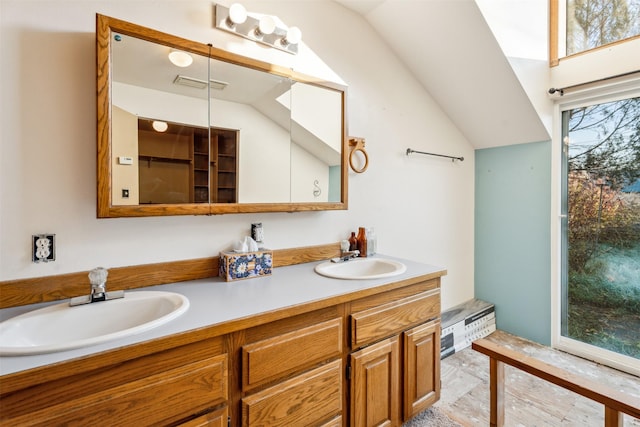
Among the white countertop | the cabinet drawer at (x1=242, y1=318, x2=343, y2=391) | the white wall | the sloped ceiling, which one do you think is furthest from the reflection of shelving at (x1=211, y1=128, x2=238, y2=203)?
the sloped ceiling

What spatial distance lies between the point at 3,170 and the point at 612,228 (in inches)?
138

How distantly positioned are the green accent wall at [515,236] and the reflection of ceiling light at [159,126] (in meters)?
2.74

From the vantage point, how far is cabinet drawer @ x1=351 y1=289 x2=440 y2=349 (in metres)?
1.38

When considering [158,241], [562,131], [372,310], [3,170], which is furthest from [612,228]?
[3,170]

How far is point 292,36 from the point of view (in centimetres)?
176

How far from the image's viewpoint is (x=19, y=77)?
3.76 ft

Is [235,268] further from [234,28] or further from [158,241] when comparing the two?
[234,28]

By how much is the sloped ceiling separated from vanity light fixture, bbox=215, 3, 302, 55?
59 cm

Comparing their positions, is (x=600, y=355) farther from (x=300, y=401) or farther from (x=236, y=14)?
(x=236, y=14)

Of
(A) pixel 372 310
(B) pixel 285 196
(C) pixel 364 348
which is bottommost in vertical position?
(C) pixel 364 348

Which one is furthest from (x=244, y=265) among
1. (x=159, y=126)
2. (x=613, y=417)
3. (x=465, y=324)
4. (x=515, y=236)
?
(x=515, y=236)

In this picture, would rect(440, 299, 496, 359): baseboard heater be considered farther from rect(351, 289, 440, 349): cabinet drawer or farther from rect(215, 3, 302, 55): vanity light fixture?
rect(215, 3, 302, 55): vanity light fixture

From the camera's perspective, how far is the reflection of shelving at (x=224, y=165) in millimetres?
1522

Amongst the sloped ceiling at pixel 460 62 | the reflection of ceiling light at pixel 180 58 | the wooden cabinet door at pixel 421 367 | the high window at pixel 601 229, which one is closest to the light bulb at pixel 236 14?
the reflection of ceiling light at pixel 180 58
